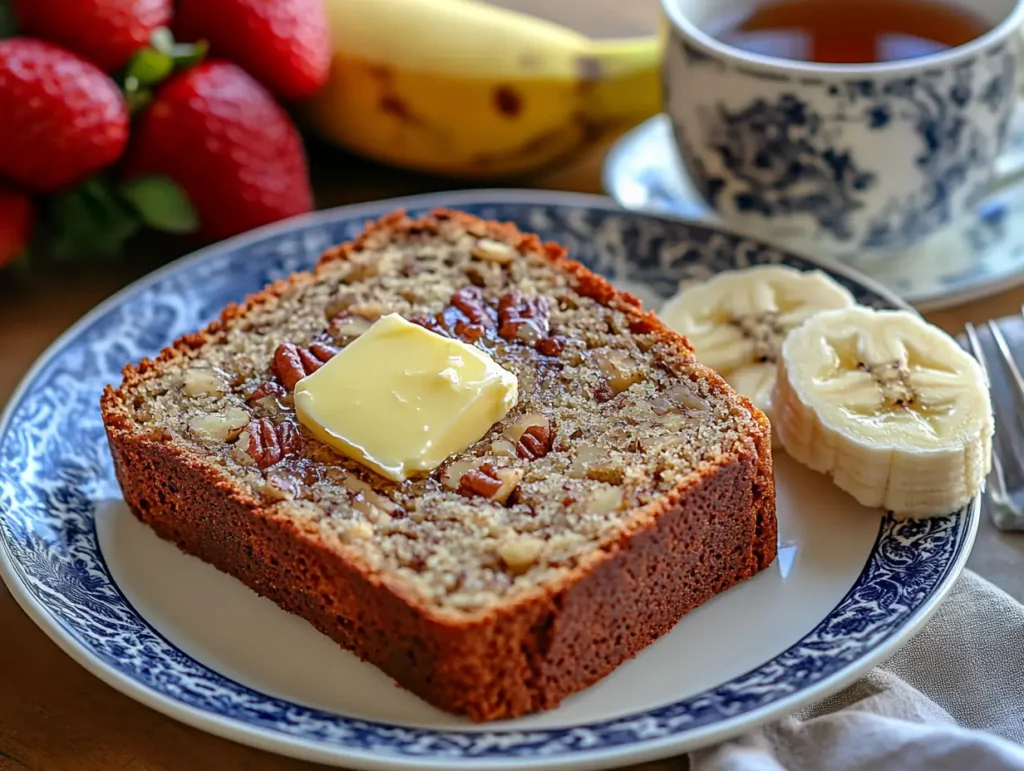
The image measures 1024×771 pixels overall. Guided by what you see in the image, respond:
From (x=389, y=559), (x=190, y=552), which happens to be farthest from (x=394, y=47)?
(x=389, y=559)

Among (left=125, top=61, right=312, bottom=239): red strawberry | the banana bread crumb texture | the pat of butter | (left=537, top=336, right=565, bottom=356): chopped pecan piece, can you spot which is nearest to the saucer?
the banana bread crumb texture

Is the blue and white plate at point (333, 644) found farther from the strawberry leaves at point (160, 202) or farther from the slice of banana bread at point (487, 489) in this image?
the strawberry leaves at point (160, 202)

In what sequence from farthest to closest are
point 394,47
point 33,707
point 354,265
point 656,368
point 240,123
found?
point 394,47
point 240,123
point 354,265
point 656,368
point 33,707

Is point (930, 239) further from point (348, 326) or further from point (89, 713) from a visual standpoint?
point (89, 713)

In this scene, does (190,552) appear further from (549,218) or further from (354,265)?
(549,218)

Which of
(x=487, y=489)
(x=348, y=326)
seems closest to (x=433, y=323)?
(x=348, y=326)

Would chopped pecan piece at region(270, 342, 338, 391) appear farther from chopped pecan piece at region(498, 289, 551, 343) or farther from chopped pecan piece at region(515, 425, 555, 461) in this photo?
chopped pecan piece at region(515, 425, 555, 461)

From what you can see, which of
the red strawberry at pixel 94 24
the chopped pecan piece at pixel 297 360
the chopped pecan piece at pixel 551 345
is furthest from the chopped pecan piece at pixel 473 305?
the red strawberry at pixel 94 24
